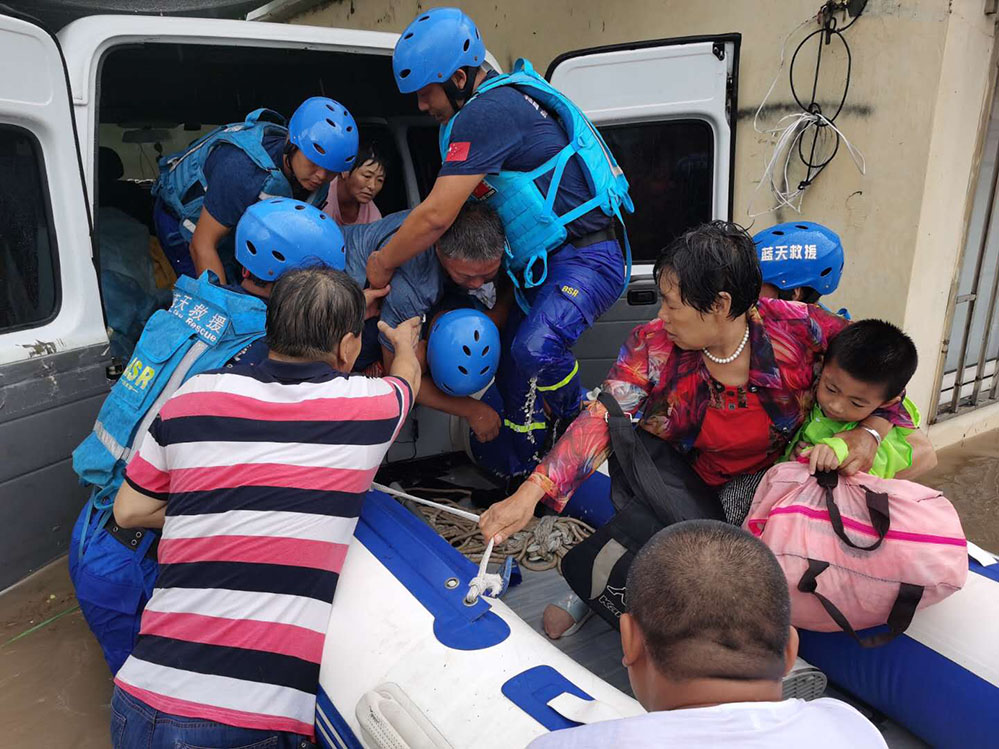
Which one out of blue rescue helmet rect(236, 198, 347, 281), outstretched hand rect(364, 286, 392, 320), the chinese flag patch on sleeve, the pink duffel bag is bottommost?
the pink duffel bag

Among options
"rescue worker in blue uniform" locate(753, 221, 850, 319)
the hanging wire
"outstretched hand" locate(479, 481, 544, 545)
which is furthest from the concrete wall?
"outstretched hand" locate(479, 481, 544, 545)

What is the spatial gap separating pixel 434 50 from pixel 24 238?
1562 mm

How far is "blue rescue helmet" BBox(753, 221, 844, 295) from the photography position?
255 cm

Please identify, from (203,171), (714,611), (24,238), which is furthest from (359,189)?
(714,611)

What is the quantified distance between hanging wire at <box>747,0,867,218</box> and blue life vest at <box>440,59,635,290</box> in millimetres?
2350

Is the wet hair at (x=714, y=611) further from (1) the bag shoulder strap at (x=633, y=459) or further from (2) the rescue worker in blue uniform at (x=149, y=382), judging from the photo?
(2) the rescue worker in blue uniform at (x=149, y=382)

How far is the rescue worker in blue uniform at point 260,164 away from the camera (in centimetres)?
279

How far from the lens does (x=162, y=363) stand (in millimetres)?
2057

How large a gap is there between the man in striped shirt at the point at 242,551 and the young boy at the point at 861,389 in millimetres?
1163

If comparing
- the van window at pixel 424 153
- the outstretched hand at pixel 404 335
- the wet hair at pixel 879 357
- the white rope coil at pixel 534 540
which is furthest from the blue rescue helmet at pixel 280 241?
the van window at pixel 424 153

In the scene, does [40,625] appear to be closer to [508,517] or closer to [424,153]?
[508,517]

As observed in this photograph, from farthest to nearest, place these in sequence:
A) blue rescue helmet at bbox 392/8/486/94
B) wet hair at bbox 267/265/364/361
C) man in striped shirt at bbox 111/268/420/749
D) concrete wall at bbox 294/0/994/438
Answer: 1. concrete wall at bbox 294/0/994/438
2. blue rescue helmet at bbox 392/8/486/94
3. wet hair at bbox 267/265/364/361
4. man in striped shirt at bbox 111/268/420/749

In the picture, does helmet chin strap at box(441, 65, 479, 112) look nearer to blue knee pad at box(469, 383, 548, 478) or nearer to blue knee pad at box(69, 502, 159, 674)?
blue knee pad at box(469, 383, 548, 478)

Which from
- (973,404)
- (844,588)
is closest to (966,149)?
(973,404)
